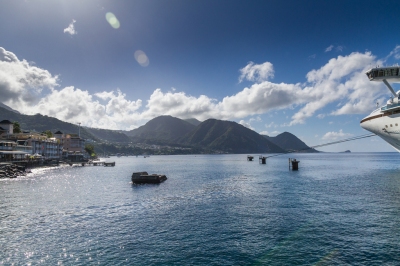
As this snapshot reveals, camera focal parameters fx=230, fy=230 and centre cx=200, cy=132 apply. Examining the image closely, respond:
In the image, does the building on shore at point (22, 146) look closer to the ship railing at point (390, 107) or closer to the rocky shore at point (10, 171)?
the rocky shore at point (10, 171)

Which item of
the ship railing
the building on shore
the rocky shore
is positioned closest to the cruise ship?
the ship railing

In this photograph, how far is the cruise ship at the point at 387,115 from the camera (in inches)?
2323

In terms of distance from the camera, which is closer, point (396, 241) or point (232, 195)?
point (396, 241)

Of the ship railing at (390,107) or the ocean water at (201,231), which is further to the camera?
the ship railing at (390,107)

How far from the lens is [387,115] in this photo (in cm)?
6094

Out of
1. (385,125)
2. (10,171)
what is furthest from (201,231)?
(10,171)

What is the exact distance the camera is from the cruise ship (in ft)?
194

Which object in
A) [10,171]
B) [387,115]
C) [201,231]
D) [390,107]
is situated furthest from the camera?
[10,171]

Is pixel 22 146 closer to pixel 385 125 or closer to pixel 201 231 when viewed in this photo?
pixel 201 231

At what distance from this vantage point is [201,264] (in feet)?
68.8

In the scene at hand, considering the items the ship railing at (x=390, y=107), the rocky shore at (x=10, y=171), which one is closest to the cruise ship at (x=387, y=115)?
the ship railing at (x=390, y=107)

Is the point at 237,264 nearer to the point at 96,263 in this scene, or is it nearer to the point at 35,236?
the point at 96,263

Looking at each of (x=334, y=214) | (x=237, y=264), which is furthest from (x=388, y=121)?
(x=237, y=264)

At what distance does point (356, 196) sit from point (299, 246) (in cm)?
3428
